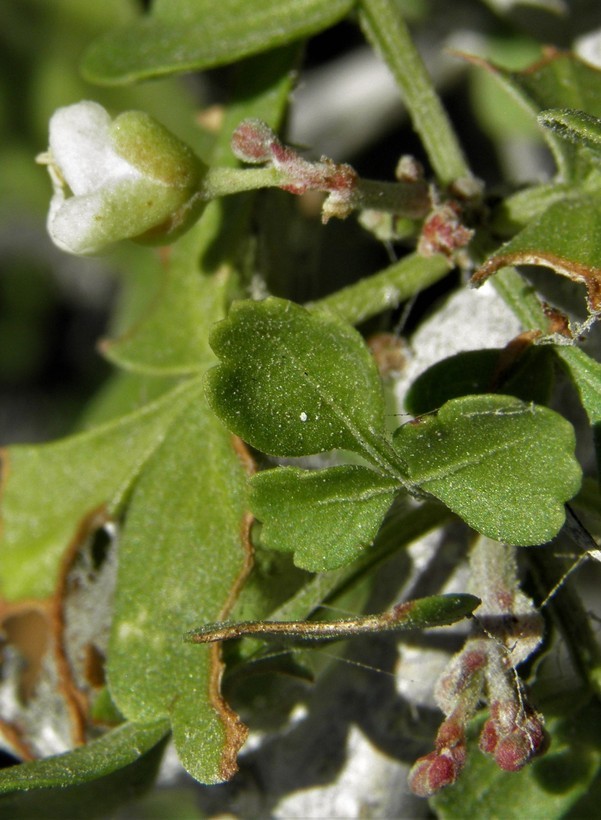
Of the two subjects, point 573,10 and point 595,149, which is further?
point 573,10

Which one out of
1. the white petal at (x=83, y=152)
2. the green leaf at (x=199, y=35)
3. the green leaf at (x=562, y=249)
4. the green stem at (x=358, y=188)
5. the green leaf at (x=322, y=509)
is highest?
the white petal at (x=83, y=152)

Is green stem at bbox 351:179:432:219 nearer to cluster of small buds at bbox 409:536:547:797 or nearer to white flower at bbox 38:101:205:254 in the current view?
white flower at bbox 38:101:205:254

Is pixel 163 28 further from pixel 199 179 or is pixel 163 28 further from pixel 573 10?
pixel 573 10

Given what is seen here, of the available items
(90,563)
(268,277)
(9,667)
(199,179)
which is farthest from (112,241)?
(9,667)

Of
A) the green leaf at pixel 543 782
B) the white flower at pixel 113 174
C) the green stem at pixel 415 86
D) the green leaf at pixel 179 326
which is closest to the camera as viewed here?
the white flower at pixel 113 174

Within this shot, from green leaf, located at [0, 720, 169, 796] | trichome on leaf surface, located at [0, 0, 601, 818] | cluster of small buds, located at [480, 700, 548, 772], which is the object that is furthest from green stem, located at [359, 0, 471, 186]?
green leaf, located at [0, 720, 169, 796]

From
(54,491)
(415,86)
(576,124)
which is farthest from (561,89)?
(54,491)

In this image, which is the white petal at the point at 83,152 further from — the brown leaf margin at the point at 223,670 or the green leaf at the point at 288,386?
the brown leaf margin at the point at 223,670

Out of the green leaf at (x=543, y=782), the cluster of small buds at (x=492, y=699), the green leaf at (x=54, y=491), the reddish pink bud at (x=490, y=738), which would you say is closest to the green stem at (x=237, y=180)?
the green leaf at (x=54, y=491)
